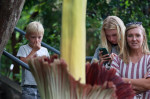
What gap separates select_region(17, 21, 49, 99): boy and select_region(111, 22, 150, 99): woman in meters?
1.02

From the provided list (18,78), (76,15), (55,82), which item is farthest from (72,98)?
(18,78)

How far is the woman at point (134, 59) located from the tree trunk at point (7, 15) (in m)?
0.59

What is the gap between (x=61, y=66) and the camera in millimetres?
844

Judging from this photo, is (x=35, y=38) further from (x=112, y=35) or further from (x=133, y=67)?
(x=133, y=67)

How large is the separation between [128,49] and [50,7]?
3.18 metres

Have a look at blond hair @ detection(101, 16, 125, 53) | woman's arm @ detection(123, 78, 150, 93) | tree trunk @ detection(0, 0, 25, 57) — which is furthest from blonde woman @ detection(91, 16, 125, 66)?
tree trunk @ detection(0, 0, 25, 57)

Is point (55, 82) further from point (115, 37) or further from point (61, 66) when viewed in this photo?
point (115, 37)

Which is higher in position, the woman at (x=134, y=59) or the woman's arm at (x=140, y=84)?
the woman at (x=134, y=59)

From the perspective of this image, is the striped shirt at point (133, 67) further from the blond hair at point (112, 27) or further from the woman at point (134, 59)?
the blond hair at point (112, 27)

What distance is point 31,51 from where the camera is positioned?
2.61 m

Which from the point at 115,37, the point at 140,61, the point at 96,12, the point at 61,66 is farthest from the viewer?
the point at 96,12

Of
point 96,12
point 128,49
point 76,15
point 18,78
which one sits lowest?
point 18,78

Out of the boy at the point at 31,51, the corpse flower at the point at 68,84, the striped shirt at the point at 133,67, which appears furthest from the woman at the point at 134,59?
the boy at the point at 31,51

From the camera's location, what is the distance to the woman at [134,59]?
1.67 m
